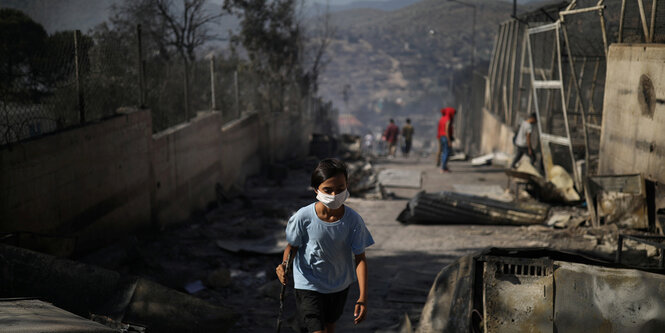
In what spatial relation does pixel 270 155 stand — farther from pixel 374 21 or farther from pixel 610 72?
pixel 374 21

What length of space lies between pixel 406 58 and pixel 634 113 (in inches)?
3769

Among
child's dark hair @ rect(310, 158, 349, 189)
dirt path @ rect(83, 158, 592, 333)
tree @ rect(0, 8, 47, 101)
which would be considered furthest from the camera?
tree @ rect(0, 8, 47, 101)

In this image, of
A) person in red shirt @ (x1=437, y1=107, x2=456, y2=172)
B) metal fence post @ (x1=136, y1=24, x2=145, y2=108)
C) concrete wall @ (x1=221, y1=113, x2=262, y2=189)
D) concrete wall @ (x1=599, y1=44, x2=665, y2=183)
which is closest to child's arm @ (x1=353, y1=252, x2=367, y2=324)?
concrete wall @ (x1=599, y1=44, x2=665, y2=183)

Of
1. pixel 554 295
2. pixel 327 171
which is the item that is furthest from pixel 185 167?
pixel 554 295

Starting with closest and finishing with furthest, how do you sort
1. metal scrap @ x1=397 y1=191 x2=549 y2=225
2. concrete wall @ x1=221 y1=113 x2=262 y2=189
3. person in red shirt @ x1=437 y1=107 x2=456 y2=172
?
metal scrap @ x1=397 y1=191 x2=549 y2=225, concrete wall @ x1=221 y1=113 x2=262 y2=189, person in red shirt @ x1=437 y1=107 x2=456 y2=172

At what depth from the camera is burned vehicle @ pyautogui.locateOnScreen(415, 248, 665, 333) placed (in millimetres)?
3270

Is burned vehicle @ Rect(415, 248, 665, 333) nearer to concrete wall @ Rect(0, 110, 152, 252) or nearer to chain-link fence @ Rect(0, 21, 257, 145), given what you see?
concrete wall @ Rect(0, 110, 152, 252)

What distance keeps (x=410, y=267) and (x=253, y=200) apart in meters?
6.37

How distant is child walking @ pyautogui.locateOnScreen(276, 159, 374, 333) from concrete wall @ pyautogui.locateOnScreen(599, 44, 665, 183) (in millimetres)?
5136

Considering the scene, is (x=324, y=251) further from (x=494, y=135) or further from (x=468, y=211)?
(x=494, y=135)

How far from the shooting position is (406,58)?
333 ft

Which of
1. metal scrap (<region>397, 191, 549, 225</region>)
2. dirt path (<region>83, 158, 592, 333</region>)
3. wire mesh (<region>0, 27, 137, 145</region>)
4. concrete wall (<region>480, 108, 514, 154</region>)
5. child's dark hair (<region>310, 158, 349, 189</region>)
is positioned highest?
wire mesh (<region>0, 27, 137, 145</region>)

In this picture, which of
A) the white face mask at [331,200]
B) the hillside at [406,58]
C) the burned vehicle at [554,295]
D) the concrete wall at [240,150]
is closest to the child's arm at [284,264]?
the white face mask at [331,200]

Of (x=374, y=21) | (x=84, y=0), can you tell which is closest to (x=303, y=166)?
(x=84, y=0)
